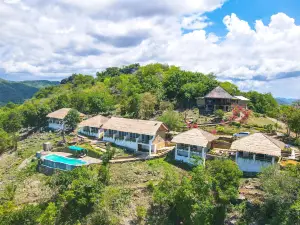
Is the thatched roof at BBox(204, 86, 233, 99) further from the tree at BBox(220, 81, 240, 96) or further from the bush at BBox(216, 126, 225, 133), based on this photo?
the bush at BBox(216, 126, 225, 133)

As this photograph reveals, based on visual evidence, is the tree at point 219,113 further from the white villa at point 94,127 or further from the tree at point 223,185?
the tree at point 223,185

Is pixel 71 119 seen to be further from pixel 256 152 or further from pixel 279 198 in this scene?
pixel 279 198

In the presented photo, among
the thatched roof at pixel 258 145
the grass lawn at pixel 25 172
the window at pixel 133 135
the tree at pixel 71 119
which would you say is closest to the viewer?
the thatched roof at pixel 258 145

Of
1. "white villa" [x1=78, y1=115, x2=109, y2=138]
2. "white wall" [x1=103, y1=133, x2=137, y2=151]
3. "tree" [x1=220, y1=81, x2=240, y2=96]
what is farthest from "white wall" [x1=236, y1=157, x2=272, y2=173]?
"tree" [x1=220, y1=81, x2=240, y2=96]

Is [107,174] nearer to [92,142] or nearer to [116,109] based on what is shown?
[92,142]

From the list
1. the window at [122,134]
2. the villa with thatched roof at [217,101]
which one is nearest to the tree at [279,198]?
the window at [122,134]

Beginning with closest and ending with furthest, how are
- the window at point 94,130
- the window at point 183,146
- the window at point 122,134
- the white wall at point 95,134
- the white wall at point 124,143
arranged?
the window at point 183,146, the white wall at point 124,143, the window at point 122,134, the white wall at point 95,134, the window at point 94,130
